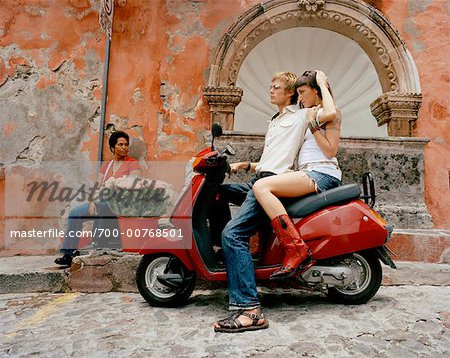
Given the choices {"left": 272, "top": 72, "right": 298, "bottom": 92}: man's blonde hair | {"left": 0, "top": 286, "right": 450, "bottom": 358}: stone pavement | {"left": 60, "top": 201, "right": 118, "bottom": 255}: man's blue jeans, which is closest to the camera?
{"left": 0, "top": 286, "right": 450, "bottom": 358}: stone pavement

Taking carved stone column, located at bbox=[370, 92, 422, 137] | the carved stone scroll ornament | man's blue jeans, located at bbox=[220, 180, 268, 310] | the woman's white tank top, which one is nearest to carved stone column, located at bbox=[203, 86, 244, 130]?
the carved stone scroll ornament

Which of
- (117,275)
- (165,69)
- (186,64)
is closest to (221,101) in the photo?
(186,64)

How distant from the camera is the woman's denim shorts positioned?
83.1 inches

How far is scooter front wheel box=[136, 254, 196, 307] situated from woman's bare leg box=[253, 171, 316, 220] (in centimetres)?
66

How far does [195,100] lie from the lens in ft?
15.2

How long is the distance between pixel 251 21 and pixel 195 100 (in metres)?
1.27

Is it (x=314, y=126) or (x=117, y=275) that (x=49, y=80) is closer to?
(x=117, y=275)

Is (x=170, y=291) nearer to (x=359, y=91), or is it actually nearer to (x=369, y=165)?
(x=369, y=165)

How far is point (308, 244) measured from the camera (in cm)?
203

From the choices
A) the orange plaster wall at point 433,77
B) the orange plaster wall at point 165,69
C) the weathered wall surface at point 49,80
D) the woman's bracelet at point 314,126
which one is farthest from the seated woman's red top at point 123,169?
the orange plaster wall at point 433,77

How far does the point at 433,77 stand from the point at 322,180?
350 centimetres

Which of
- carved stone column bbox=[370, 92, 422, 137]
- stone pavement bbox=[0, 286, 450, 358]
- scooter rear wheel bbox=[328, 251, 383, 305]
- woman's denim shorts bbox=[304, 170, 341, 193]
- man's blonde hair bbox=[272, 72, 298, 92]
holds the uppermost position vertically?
carved stone column bbox=[370, 92, 422, 137]

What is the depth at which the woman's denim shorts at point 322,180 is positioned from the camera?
2.11 meters

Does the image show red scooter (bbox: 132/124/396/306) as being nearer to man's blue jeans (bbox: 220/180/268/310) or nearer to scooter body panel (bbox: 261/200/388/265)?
scooter body panel (bbox: 261/200/388/265)
